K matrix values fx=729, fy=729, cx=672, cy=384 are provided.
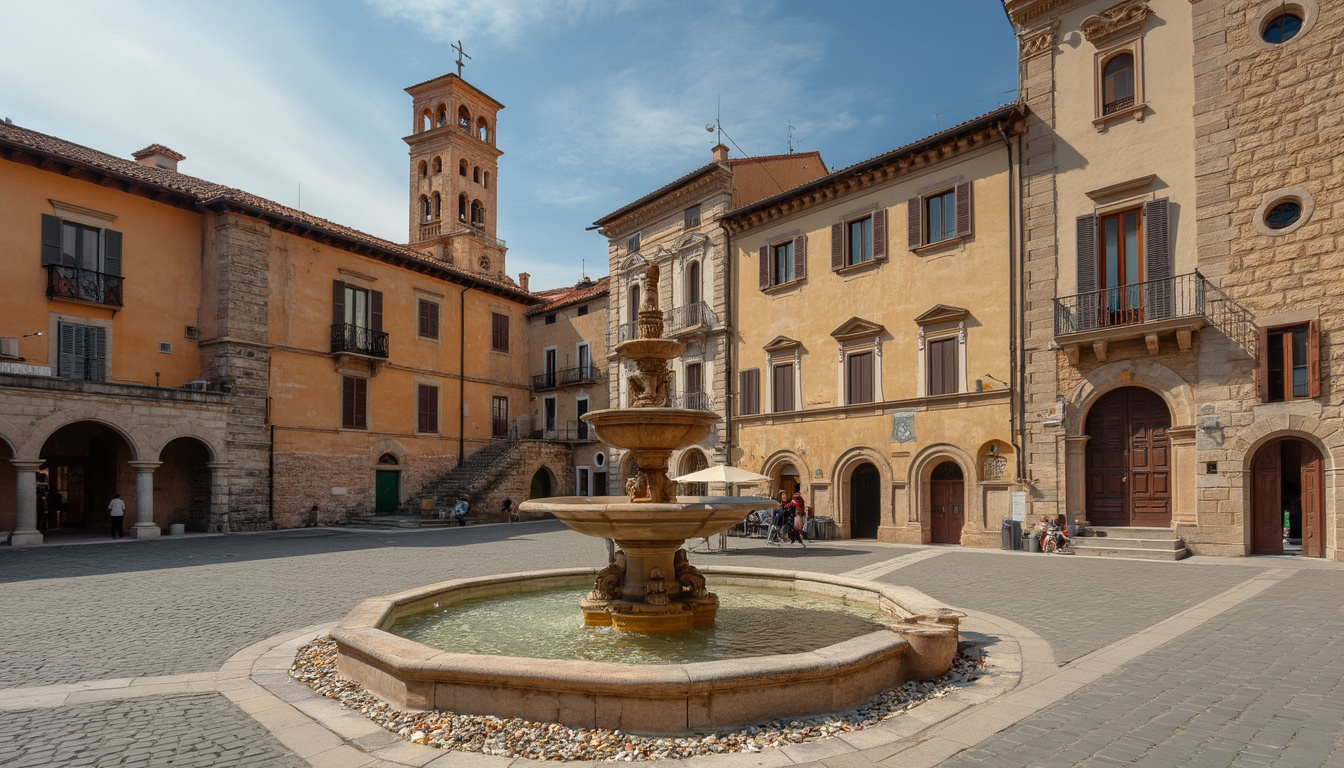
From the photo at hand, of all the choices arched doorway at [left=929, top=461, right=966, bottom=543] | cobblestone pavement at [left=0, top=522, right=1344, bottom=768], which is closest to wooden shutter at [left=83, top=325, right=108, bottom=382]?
cobblestone pavement at [left=0, top=522, right=1344, bottom=768]

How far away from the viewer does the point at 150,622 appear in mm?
9125

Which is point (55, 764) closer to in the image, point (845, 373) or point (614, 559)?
point (614, 559)

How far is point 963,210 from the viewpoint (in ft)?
67.1

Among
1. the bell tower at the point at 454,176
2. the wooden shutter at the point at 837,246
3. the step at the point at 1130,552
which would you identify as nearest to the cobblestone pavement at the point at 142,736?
the step at the point at 1130,552

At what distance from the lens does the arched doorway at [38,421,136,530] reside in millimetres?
24172

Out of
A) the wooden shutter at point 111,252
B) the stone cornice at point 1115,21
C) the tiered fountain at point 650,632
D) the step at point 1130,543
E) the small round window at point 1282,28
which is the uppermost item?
the stone cornice at point 1115,21

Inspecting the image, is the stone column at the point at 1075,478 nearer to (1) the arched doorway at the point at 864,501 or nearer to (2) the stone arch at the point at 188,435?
(1) the arched doorway at the point at 864,501

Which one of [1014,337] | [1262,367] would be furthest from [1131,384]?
[1014,337]

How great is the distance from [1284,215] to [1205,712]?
15.0 meters

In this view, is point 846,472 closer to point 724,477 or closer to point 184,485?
point 724,477

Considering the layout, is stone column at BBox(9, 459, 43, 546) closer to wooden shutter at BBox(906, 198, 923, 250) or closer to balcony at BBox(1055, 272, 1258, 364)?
wooden shutter at BBox(906, 198, 923, 250)

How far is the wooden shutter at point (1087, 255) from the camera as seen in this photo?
18.0 metres

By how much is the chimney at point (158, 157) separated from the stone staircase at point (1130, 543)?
34422 mm

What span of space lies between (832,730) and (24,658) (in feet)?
26.0
